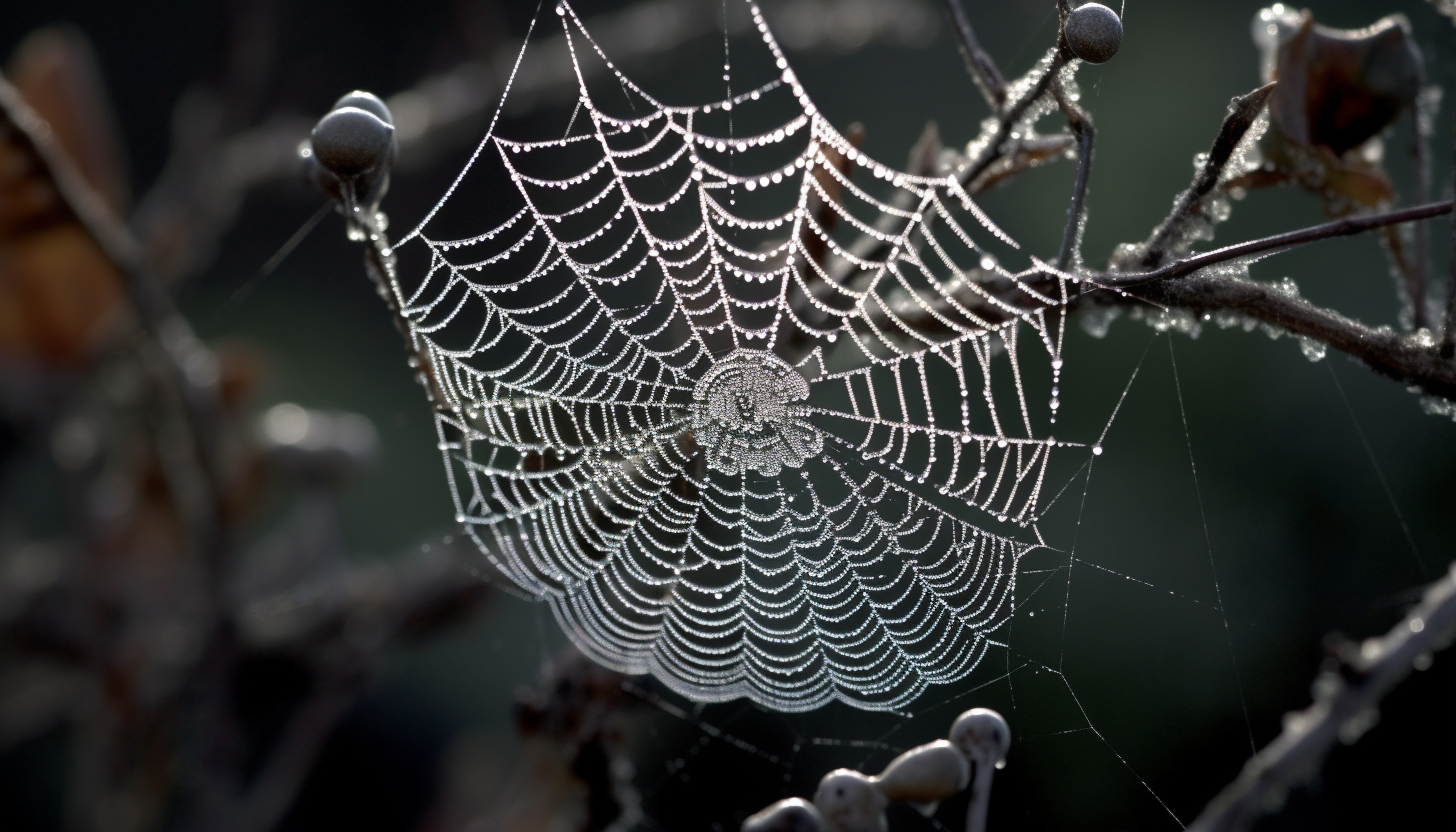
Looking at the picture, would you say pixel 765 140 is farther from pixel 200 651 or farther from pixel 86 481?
pixel 86 481

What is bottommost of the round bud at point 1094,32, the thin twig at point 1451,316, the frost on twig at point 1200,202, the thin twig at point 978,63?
the thin twig at point 1451,316

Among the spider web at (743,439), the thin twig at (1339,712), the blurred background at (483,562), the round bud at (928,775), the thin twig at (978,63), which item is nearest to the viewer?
the thin twig at (1339,712)

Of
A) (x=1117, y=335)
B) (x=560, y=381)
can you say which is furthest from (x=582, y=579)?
(x=1117, y=335)

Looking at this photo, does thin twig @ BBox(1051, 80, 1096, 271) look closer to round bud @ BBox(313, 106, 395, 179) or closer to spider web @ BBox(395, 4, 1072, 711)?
spider web @ BBox(395, 4, 1072, 711)

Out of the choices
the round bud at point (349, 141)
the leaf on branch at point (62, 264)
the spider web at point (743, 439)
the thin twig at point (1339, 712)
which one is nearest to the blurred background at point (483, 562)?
the leaf on branch at point (62, 264)

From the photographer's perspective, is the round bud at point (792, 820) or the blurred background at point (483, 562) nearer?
the round bud at point (792, 820)

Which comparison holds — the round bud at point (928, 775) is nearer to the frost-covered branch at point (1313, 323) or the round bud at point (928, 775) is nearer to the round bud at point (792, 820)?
the round bud at point (792, 820)
